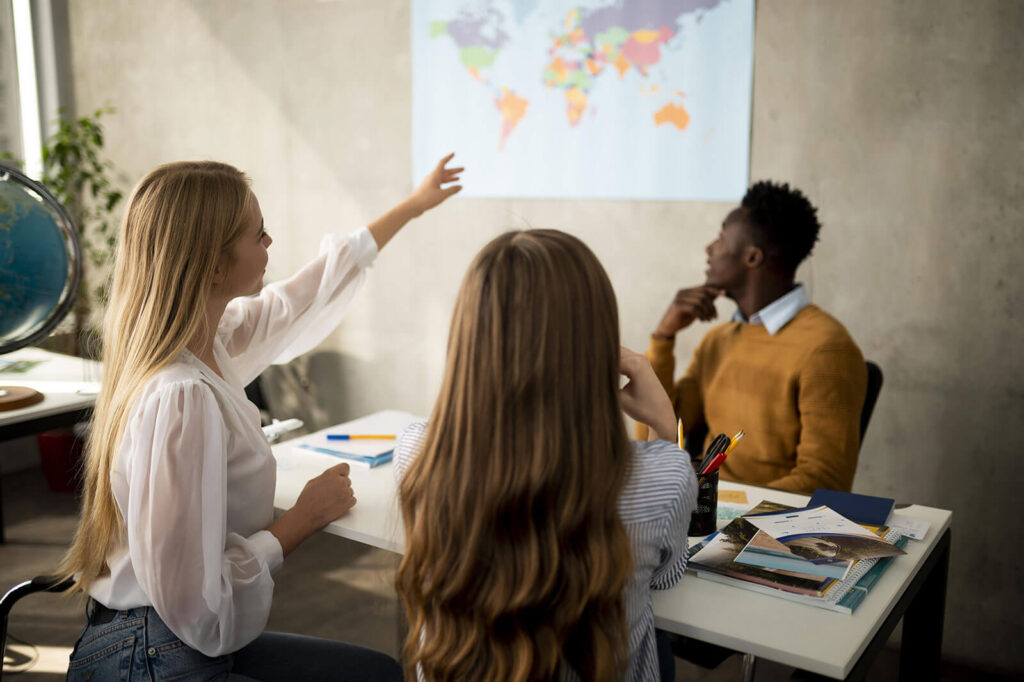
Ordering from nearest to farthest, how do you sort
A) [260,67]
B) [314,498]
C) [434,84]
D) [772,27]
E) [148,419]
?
[148,419]
[314,498]
[772,27]
[434,84]
[260,67]

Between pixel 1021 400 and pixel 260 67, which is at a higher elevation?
pixel 260 67

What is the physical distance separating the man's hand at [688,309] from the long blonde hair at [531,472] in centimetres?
135


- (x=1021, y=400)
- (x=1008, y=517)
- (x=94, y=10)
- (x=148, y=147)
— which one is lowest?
(x=1008, y=517)

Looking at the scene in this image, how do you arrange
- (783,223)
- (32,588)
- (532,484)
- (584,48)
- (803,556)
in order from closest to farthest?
(532,484), (803,556), (32,588), (783,223), (584,48)

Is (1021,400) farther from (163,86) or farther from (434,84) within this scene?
(163,86)

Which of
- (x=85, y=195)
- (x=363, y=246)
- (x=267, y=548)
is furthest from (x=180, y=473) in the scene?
(x=85, y=195)

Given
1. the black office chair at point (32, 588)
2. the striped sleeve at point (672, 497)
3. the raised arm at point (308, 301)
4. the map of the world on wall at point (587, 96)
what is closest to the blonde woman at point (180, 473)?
the black office chair at point (32, 588)

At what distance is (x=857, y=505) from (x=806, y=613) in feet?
1.38

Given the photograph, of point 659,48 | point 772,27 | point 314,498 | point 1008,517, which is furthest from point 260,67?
point 1008,517

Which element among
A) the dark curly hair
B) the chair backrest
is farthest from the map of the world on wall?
the chair backrest

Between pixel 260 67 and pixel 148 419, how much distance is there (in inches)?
114

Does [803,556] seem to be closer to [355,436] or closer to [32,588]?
[355,436]

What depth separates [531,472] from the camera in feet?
3.33

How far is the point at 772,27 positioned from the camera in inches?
104
